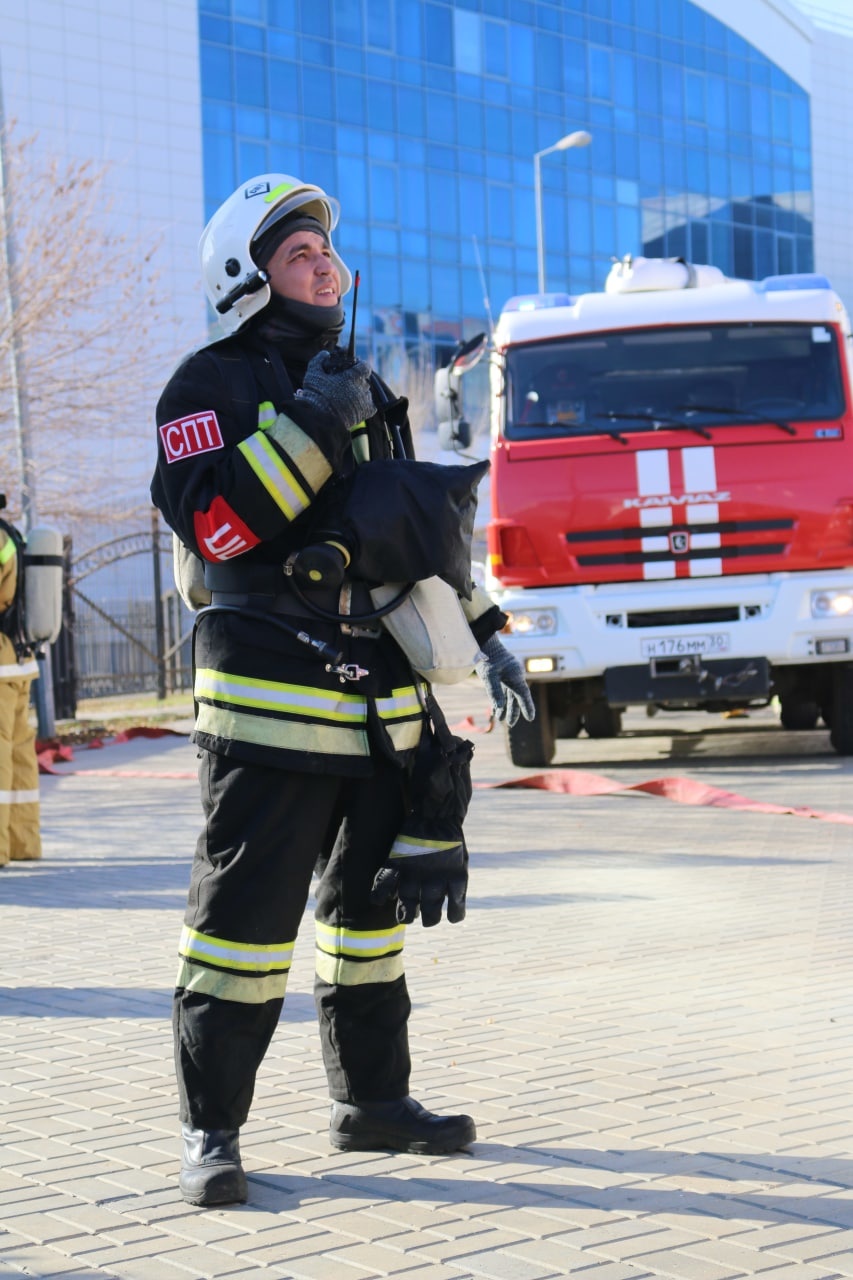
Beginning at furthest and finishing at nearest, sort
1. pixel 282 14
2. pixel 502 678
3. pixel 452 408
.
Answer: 1. pixel 282 14
2. pixel 452 408
3. pixel 502 678

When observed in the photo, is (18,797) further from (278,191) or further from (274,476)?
(274,476)

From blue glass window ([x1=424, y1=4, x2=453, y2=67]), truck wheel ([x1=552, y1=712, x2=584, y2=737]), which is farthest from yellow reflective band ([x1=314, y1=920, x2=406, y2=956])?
blue glass window ([x1=424, y1=4, x2=453, y2=67])

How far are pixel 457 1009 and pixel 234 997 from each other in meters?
1.87

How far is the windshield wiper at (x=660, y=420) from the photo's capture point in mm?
11352

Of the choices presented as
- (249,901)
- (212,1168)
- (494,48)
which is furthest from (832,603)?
(494,48)

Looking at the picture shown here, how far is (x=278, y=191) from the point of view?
3.78 meters

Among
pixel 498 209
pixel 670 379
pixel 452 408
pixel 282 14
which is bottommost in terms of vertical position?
pixel 452 408

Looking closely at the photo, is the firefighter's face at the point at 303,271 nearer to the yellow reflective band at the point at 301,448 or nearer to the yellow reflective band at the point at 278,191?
the yellow reflective band at the point at 278,191

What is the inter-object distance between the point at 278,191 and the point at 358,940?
1.65 m

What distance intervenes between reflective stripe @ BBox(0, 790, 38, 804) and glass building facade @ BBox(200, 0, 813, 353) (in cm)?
3536

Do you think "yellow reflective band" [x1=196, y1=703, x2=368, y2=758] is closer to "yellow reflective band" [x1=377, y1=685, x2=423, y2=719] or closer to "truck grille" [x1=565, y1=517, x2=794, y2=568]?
"yellow reflective band" [x1=377, y1=685, x2=423, y2=719]

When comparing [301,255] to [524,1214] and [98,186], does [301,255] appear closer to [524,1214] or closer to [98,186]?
[524,1214]

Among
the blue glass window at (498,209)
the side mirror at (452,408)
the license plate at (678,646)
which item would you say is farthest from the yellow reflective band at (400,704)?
the blue glass window at (498,209)

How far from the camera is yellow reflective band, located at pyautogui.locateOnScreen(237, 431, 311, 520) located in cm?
345
